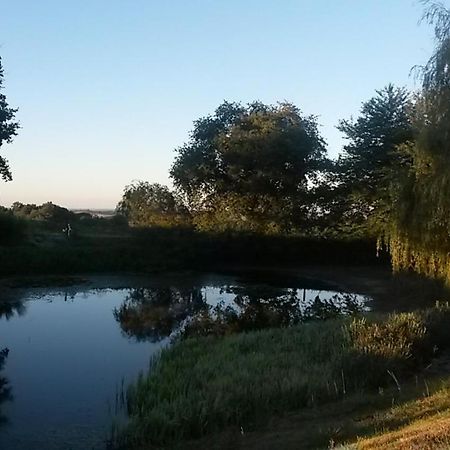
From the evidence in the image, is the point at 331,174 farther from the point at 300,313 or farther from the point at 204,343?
the point at 204,343

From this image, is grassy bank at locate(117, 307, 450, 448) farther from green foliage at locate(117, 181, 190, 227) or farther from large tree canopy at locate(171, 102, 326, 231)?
green foliage at locate(117, 181, 190, 227)

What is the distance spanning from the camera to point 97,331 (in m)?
15.3

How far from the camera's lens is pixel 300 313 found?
1828cm

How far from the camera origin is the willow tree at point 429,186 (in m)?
13.0

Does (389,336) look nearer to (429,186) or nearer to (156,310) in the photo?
(429,186)

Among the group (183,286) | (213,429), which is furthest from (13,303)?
(213,429)

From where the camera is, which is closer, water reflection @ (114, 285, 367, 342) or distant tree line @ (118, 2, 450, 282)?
water reflection @ (114, 285, 367, 342)

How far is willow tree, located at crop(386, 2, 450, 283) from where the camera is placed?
1303 centimetres

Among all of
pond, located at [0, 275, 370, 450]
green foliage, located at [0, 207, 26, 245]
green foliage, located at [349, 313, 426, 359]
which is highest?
green foliage, located at [0, 207, 26, 245]

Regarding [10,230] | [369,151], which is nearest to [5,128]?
[10,230]

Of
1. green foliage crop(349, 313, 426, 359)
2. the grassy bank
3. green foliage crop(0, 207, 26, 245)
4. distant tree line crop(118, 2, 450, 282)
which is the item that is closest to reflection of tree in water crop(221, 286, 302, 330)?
the grassy bank

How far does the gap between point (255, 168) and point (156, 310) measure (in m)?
15.8

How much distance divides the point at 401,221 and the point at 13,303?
11.9 metres

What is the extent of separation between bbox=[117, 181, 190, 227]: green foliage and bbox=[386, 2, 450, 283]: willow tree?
20308 mm
